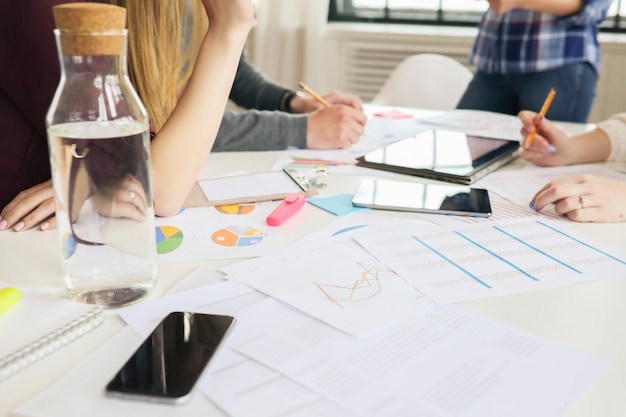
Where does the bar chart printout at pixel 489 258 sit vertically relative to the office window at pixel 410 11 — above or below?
below

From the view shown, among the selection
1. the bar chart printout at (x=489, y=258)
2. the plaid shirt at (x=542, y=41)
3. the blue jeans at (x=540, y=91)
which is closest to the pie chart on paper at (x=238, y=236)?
the bar chart printout at (x=489, y=258)

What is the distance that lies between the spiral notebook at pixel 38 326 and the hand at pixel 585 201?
65 cm

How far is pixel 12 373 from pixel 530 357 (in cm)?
43

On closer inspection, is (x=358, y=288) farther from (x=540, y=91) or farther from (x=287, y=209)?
(x=540, y=91)

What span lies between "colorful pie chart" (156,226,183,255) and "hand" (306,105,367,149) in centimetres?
54

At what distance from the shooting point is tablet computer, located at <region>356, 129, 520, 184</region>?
1.11 metres

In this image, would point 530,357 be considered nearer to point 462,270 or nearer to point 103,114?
point 462,270

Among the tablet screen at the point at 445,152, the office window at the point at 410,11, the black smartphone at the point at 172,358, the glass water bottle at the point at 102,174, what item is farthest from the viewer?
the office window at the point at 410,11

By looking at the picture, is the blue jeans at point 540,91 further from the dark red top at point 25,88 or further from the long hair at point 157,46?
the dark red top at point 25,88

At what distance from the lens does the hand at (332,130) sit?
51.6 inches

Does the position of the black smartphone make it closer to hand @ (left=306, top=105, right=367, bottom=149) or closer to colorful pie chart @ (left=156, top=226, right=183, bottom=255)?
colorful pie chart @ (left=156, top=226, right=183, bottom=255)

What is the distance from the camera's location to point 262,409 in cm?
46

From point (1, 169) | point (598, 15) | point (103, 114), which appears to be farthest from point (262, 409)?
point (598, 15)

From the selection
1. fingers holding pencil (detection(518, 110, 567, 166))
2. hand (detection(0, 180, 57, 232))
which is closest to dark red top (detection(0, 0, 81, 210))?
hand (detection(0, 180, 57, 232))
